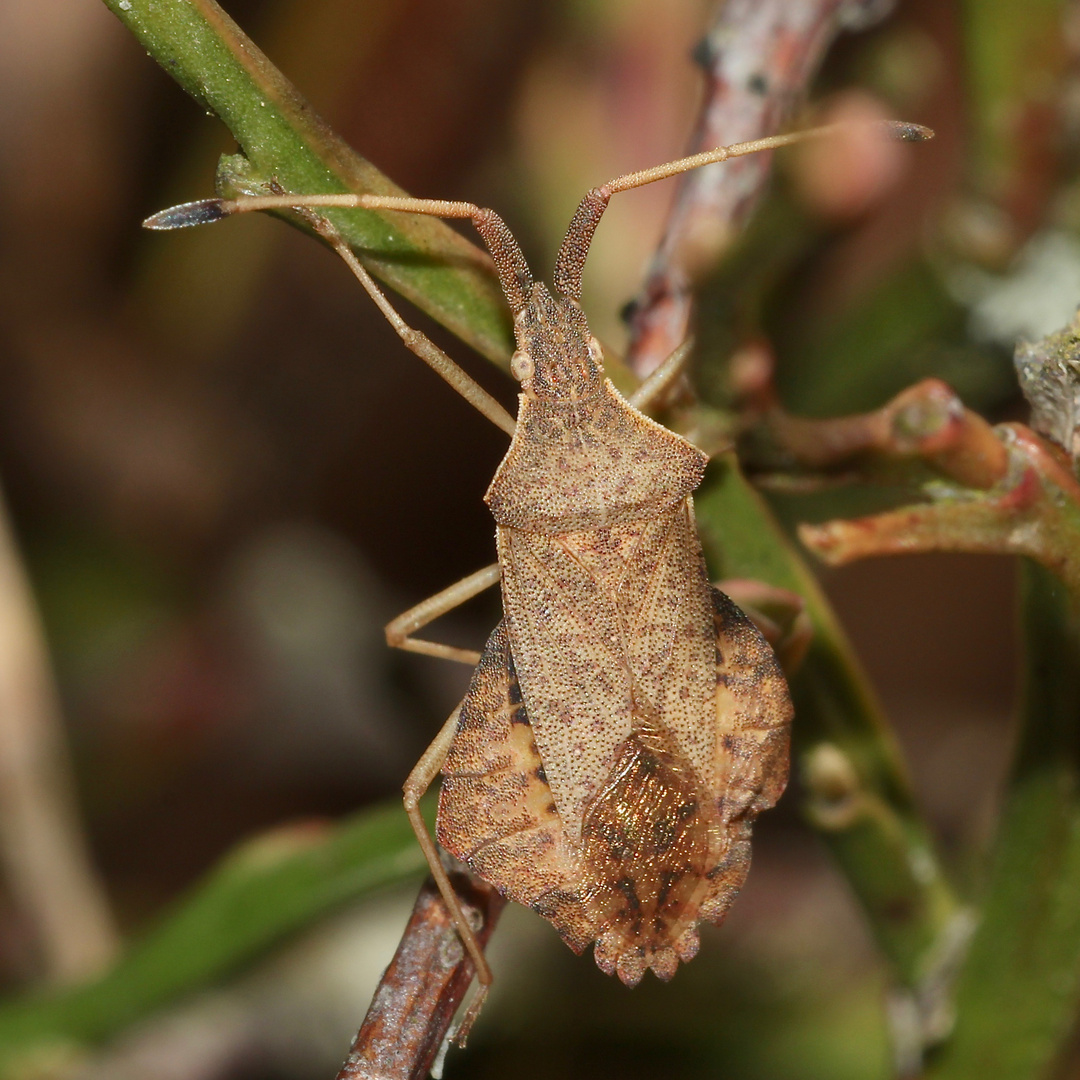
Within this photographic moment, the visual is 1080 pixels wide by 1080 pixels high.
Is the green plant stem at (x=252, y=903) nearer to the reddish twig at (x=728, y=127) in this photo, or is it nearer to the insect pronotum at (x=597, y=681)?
the insect pronotum at (x=597, y=681)

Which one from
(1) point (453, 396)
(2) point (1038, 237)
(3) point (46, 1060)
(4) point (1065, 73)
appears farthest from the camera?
(1) point (453, 396)

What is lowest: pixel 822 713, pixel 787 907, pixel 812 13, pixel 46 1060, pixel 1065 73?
pixel 787 907

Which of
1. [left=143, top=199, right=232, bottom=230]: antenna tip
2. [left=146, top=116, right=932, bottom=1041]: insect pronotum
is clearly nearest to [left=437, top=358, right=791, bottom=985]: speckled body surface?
[left=146, top=116, right=932, bottom=1041]: insect pronotum

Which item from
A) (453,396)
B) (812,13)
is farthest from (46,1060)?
(812,13)

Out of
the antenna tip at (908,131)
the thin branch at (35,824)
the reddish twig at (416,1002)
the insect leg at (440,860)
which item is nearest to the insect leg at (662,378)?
the antenna tip at (908,131)

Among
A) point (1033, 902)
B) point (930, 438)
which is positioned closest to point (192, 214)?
point (930, 438)

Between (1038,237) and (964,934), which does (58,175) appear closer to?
(1038,237)

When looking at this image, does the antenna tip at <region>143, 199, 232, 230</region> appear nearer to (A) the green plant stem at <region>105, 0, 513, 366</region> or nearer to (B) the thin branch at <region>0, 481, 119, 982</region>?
(A) the green plant stem at <region>105, 0, 513, 366</region>
